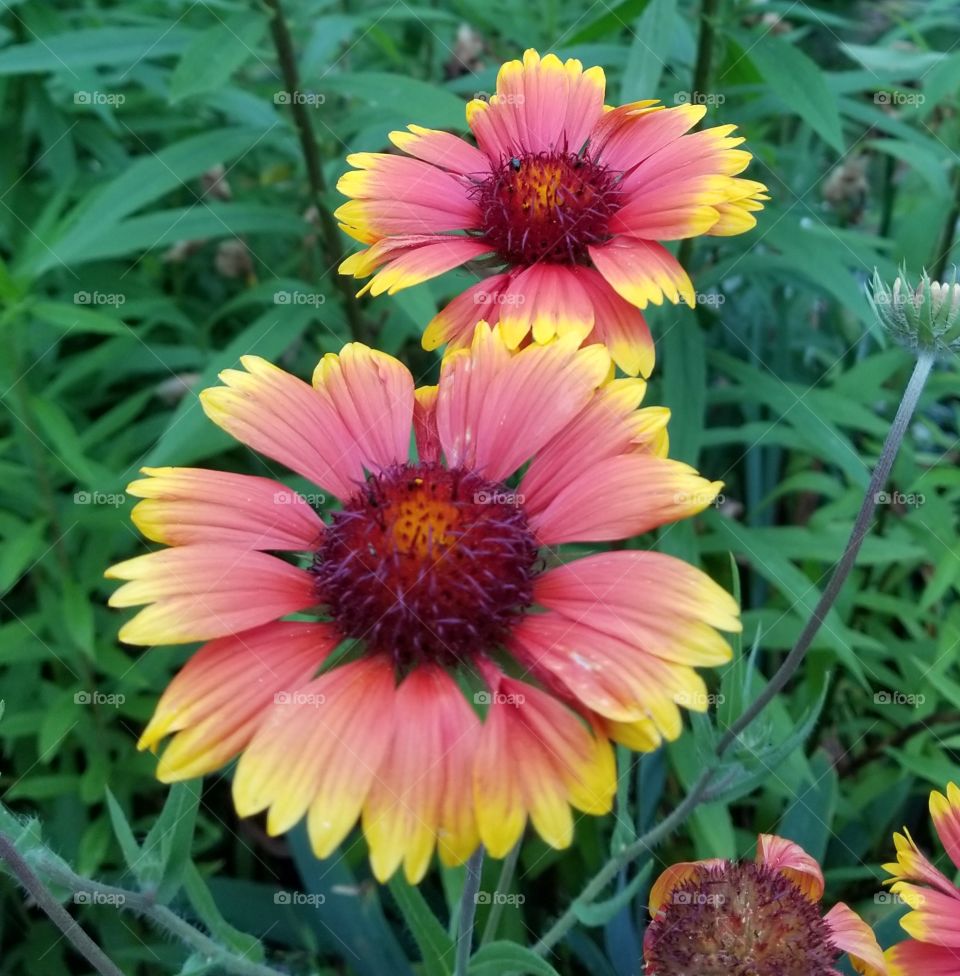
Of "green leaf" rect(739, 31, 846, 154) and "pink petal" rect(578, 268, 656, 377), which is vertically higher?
"green leaf" rect(739, 31, 846, 154)

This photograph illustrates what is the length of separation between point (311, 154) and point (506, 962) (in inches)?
52.5

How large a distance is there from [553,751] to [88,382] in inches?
63.5

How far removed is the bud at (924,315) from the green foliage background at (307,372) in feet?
1.61

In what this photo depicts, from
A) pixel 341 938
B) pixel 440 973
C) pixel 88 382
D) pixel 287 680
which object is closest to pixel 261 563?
pixel 287 680

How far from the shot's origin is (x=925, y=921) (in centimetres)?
97

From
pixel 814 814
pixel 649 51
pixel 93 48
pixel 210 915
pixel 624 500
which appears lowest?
pixel 814 814

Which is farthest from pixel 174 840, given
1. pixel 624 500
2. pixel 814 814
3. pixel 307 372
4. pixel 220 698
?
pixel 307 372

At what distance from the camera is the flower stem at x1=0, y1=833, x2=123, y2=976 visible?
30.2 inches

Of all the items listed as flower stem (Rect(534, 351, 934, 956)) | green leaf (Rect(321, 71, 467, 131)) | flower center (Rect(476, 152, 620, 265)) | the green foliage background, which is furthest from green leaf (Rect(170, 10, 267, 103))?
flower stem (Rect(534, 351, 934, 956))

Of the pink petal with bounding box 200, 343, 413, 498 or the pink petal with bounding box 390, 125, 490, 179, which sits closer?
the pink petal with bounding box 200, 343, 413, 498

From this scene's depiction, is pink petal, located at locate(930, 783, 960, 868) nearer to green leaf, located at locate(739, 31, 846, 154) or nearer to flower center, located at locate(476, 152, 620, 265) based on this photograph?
flower center, located at locate(476, 152, 620, 265)

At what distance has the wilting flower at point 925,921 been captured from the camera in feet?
3.15

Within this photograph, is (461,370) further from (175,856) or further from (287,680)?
(175,856)

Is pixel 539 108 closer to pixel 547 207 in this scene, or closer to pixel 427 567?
pixel 547 207
